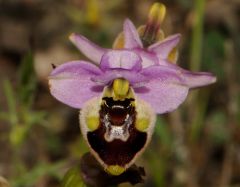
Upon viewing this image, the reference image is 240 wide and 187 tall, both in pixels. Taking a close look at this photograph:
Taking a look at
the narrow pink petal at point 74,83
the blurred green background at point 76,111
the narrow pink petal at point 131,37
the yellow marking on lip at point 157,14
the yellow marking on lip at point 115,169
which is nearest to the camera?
the yellow marking on lip at point 115,169

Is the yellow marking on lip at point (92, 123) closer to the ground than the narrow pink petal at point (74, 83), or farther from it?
closer to the ground

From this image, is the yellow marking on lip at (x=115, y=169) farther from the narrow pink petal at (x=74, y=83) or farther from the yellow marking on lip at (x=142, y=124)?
the narrow pink petal at (x=74, y=83)

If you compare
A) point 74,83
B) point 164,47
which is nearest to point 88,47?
point 74,83

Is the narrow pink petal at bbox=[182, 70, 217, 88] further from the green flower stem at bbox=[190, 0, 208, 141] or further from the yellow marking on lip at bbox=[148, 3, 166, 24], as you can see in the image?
the green flower stem at bbox=[190, 0, 208, 141]

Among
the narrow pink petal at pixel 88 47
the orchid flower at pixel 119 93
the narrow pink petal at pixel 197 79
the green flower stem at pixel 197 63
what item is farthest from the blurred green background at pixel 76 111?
the narrow pink petal at pixel 197 79

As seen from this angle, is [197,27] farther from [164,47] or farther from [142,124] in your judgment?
[142,124]

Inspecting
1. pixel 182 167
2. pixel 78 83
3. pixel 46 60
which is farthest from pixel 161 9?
pixel 46 60
